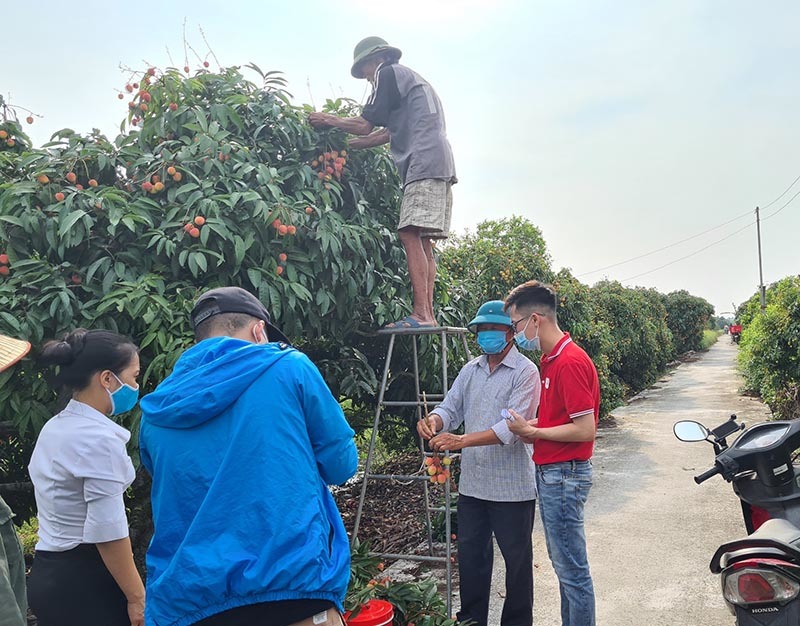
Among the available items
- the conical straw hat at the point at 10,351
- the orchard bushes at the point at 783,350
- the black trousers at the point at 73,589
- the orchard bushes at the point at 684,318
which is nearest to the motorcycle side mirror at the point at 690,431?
the black trousers at the point at 73,589

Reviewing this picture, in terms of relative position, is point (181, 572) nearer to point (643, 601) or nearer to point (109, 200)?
point (109, 200)

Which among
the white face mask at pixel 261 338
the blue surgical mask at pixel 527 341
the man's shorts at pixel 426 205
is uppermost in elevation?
the man's shorts at pixel 426 205

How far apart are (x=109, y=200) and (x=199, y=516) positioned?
7.94ft

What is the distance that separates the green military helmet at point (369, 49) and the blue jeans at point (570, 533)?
299 centimetres

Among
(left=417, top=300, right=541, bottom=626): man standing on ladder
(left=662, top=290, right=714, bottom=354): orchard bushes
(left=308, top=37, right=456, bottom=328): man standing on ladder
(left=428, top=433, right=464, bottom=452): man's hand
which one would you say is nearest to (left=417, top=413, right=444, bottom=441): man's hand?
(left=417, top=300, right=541, bottom=626): man standing on ladder

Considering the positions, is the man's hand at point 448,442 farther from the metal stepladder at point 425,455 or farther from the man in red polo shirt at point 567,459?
the metal stepladder at point 425,455

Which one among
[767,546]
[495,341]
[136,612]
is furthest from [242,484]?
[495,341]

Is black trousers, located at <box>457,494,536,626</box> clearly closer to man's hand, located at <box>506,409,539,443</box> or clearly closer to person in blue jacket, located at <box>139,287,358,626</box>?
man's hand, located at <box>506,409,539,443</box>

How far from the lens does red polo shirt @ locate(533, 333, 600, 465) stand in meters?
3.30

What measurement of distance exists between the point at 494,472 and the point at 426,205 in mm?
1868

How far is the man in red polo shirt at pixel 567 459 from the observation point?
329cm

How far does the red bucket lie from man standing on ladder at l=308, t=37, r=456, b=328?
1.82 m

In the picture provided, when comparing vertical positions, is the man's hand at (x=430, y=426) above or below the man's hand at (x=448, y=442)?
above

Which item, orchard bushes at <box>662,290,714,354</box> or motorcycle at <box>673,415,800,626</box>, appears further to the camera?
orchard bushes at <box>662,290,714,354</box>
